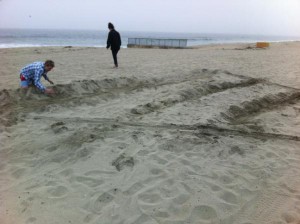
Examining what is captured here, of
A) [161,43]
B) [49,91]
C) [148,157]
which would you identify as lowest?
[161,43]

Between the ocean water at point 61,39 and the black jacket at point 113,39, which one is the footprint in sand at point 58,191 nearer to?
the black jacket at point 113,39

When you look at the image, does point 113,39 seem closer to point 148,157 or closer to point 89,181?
point 148,157

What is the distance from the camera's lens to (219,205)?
350cm

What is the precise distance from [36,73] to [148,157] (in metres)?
3.82

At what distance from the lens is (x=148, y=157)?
4473 millimetres

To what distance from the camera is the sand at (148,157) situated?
344 cm

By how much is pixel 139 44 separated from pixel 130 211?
33918mm

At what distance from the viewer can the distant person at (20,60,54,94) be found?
684 centimetres

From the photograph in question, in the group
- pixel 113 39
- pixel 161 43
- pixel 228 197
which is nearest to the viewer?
pixel 228 197

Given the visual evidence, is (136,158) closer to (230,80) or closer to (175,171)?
(175,171)

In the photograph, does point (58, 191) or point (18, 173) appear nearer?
point (58, 191)

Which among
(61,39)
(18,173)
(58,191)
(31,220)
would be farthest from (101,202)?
(61,39)

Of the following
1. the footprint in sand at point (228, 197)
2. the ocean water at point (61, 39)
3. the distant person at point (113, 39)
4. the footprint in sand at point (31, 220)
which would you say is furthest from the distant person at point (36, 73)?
the ocean water at point (61, 39)

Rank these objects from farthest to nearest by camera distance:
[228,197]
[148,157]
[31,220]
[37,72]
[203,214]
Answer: [37,72], [148,157], [228,197], [203,214], [31,220]
